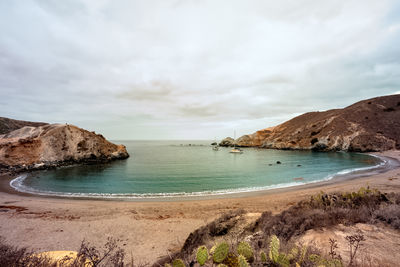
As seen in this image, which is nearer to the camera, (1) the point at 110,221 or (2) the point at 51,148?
(1) the point at 110,221

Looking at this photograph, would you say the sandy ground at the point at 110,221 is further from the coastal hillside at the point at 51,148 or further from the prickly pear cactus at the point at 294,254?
the coastal hillside at the point at 51,148

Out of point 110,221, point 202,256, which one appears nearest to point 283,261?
point 202,256

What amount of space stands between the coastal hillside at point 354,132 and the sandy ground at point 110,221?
200 ft

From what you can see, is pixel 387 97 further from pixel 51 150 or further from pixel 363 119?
pixel 51 150

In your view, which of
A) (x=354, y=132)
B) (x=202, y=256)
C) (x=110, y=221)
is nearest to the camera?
(x=202, y=256)

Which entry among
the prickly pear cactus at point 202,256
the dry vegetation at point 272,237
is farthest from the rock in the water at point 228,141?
the prickly pear cactus at point 202,256

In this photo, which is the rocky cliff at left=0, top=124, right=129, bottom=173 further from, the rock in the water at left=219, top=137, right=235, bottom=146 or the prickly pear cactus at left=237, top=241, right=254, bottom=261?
the rock in the water at left=219, top=137, right=235, bottom=146

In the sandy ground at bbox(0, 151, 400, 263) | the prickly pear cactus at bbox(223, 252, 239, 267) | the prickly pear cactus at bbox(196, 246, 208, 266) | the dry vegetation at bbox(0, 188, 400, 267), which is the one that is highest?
the prickly pear cactus at bbox(196, 246, 208, 266)

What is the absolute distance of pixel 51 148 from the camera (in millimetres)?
36406

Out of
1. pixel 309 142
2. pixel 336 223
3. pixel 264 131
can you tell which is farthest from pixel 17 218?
pixel 264 131

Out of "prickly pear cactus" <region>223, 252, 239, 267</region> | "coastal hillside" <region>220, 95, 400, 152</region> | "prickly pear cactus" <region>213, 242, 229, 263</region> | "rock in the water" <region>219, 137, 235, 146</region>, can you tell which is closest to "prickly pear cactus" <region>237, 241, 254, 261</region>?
"prickly pear cactus" <region>223, 252, 239, 267</region>

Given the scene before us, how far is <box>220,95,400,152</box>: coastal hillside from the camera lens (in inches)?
2126

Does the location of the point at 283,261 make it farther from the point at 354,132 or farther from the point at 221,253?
the point at 354,132

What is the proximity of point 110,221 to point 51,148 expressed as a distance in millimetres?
37231
